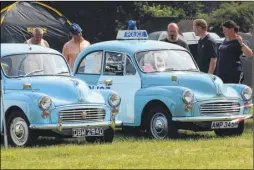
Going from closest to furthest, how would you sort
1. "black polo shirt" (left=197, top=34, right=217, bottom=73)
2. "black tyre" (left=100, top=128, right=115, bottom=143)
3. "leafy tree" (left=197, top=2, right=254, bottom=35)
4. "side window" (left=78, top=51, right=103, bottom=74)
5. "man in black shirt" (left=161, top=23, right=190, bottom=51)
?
"black tyre" (left=100, top=128, right=115, bottom=143)
"side window" (left=78, top=51, right=103, bottom=74)
"black polo shirt" (left=197, top=34, right=217, bottom=73)
"man in black shirt" (left=161, top=23, right=190, bottom=51)
"leafy tree" (left=197, top=2, right=254, bottom=35)

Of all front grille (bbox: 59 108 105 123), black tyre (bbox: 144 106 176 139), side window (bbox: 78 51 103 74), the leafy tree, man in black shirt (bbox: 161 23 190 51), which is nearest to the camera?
front grille (bbox: 59 108 105 123)

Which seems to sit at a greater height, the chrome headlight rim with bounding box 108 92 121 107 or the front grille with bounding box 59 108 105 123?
the chrome headlight rim with bounding box 108 92 121 107

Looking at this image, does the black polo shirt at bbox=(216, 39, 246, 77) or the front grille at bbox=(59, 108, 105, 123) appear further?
the black polo shirt at bbox=(216, 39, 246, 77)

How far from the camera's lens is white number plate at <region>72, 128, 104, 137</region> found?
10.8 m

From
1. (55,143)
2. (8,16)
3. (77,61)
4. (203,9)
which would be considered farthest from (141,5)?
(55,143)

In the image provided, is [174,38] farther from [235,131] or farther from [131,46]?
[235,131]

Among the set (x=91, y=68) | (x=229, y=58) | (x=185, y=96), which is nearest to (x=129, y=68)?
(x=91, y=68)

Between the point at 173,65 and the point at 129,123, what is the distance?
4.02 ft

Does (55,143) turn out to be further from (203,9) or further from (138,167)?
(203,9)

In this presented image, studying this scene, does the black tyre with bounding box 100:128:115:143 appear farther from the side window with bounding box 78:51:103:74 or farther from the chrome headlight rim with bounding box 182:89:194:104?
the side window with bounding box 78:51:103:74

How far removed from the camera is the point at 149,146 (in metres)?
10.2

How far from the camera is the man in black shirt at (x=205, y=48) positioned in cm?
1345

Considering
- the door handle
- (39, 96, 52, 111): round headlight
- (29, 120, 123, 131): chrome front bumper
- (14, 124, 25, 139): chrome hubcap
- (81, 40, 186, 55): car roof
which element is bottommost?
(14, 124, 25, 139): chrome hubcap

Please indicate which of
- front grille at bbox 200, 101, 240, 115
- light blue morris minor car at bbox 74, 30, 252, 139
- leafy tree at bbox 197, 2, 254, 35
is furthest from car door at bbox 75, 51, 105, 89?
leafy tree at bbox 197, 2, 254, 35
